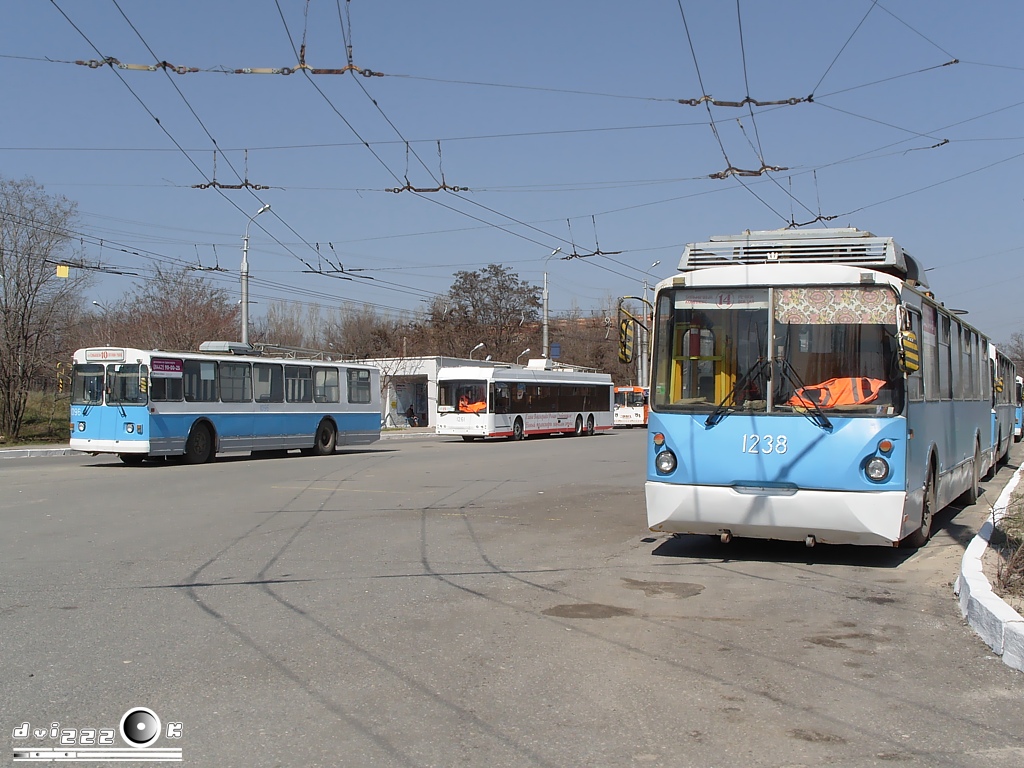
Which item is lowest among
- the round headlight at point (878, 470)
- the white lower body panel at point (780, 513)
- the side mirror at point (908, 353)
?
the white lower body panel at point (780, 513)

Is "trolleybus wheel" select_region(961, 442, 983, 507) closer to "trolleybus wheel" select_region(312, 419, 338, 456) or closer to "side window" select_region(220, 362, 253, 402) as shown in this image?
"side window" select_region(220, 362, 253, 402)

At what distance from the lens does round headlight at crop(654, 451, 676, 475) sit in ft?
30.5

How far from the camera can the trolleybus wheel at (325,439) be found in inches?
1136

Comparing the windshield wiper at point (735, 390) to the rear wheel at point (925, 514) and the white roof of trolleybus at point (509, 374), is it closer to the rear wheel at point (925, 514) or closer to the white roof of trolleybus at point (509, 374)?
the rear wheel at point (925, 514)

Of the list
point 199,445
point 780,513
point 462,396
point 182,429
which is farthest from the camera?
point 462,396

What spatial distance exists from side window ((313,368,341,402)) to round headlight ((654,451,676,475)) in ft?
67.4

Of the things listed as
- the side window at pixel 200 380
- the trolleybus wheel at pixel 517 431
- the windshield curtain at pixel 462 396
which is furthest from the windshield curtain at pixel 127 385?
the trolleybus wheel at pixel 517 431

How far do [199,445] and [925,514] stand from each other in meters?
18.9

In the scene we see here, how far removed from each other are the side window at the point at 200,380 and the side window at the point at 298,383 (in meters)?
2.87

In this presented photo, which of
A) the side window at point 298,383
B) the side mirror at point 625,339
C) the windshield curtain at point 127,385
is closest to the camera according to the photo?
the side mirror at point 625,339

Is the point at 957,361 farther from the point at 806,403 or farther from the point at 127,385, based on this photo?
the point at 127,385

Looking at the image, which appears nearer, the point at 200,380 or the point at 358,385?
the point at 200,380

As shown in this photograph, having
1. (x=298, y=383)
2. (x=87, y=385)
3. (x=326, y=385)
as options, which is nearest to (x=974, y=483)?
(x=298, y=383)

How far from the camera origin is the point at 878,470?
8656mm
